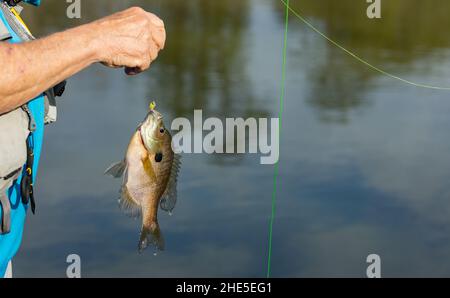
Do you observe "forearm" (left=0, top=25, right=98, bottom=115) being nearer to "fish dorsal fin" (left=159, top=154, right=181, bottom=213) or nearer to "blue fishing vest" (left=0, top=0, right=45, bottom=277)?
"blue fishing vest" (left=0, top=0, right=45, bottom=277)

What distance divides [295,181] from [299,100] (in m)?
2.81

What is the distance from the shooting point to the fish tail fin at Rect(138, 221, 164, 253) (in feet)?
8.00

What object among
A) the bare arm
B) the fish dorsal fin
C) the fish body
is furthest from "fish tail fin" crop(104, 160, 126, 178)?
the bare arm

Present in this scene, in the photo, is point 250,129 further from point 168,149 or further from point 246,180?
point 168,149

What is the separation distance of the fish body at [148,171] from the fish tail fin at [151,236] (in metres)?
0.01

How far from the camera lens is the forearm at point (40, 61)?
1.94 meters

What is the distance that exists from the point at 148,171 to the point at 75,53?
0.45m

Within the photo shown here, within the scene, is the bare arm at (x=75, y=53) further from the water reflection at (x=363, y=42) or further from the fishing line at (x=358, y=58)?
the fishing line at (x=358, y=58)

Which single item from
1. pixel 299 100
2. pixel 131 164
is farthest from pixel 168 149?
pixel 299 100

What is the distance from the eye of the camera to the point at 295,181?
8.16 meters

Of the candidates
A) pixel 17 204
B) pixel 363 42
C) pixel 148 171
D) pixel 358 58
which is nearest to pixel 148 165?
pixel 148 171

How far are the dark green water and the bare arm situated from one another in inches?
183

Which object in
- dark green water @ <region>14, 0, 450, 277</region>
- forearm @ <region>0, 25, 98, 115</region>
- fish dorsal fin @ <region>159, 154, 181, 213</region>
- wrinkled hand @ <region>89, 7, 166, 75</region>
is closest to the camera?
forearm @ <region>0, 25, 98, 115</region>

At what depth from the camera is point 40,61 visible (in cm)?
198
